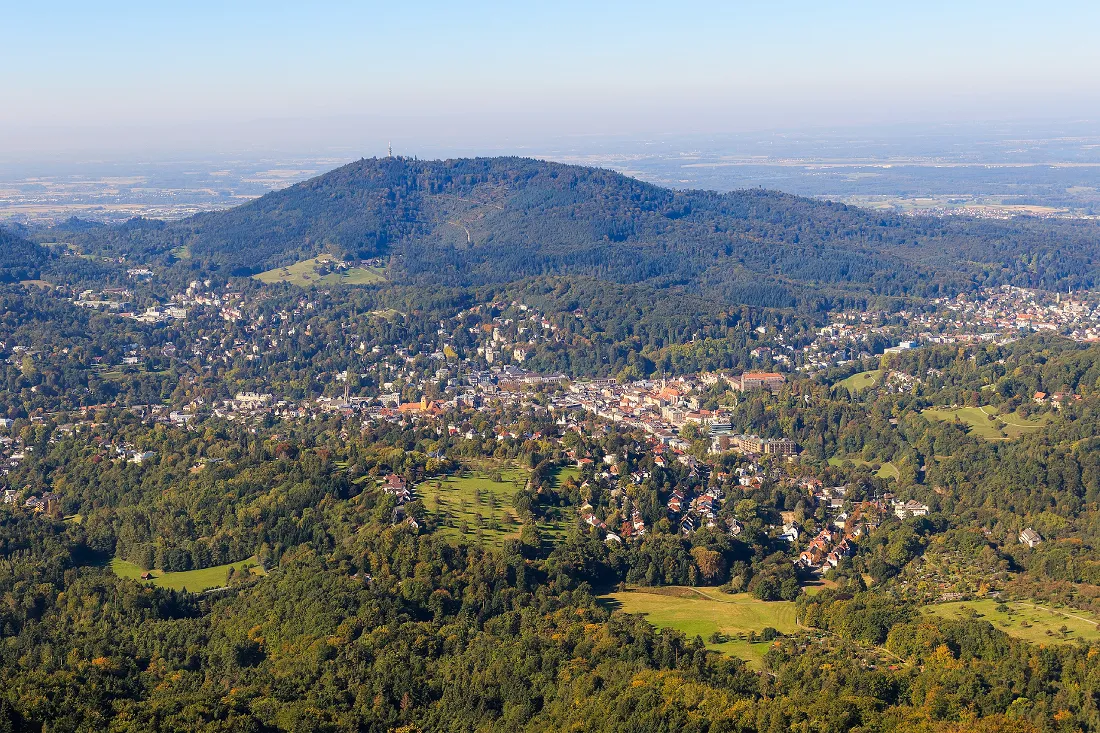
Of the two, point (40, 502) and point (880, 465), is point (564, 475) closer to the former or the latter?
point (880, 465)

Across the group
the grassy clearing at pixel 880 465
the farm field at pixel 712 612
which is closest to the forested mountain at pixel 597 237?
the grassy clearing at pixel 880 465

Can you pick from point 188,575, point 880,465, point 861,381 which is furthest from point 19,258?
point 880,465

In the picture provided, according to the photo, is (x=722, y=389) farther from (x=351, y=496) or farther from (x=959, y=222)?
(x=959, y=222)

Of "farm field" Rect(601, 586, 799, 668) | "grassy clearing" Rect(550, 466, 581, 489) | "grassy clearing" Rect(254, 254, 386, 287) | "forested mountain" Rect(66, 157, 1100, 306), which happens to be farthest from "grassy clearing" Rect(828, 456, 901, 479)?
"grassy clearing" Rect(254, 254, 386, 287)

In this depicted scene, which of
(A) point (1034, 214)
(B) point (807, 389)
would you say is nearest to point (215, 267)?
(B) point (807, 389)

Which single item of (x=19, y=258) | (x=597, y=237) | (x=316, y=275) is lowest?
(x=316, y=275)
